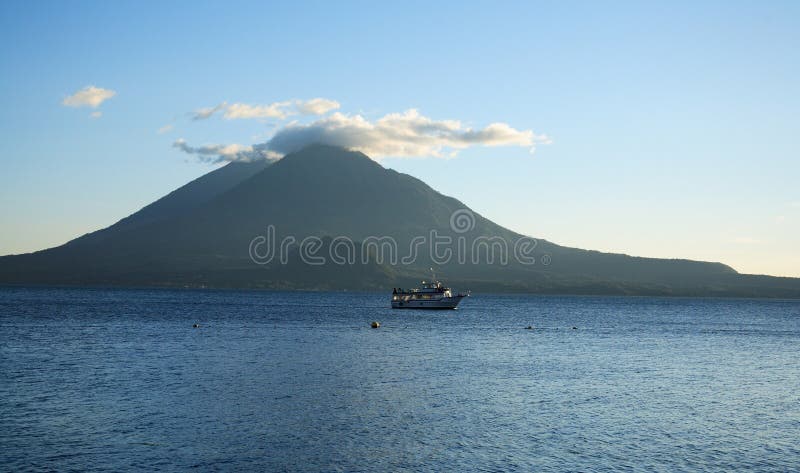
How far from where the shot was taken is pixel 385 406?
47.2m

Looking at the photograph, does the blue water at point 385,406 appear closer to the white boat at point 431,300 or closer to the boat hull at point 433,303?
the white boat at point 431,300

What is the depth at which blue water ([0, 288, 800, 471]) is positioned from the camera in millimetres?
35031

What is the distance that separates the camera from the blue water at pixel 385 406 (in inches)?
1379

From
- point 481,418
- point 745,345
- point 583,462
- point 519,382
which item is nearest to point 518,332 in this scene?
point 745,345

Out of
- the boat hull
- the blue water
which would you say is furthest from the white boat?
the blue water

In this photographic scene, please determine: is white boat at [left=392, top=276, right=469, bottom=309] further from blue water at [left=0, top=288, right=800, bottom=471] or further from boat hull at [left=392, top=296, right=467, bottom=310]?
blue water at [left=0, top=288, right=800, bottom=471]

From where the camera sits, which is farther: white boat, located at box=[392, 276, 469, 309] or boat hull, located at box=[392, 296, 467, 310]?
boat hull, located at box=[392, 296, 467, 310]

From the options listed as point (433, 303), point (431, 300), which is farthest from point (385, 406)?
point (433, 303)

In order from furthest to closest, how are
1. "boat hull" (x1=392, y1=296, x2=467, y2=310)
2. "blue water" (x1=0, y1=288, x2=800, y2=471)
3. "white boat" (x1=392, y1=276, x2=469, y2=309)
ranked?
"boat hull" (x1=392, y1=296, x2=467, y2=310), "white boat" (x1=392, y1=276, x2=469, y2=309), "blue water" (x1=0, y1=288, x2=800, y2=471)

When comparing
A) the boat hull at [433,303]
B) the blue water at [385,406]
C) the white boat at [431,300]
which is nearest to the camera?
the blue water at [385,406]

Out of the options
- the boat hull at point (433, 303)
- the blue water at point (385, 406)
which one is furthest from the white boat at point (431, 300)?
the blue water at point (385, 406)

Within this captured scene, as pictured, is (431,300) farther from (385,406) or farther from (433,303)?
(385,406)

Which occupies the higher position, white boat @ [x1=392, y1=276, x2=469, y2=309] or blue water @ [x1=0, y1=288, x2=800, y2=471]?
white boat @ [x1=392, y1=276, x2=469, y2=309]

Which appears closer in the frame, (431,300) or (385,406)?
(385,406)
